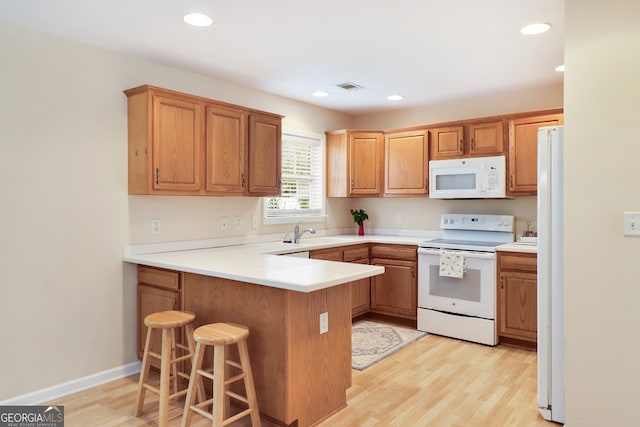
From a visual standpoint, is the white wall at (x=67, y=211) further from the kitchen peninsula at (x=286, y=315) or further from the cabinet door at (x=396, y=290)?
the cabinet door at (x=396, y=290)

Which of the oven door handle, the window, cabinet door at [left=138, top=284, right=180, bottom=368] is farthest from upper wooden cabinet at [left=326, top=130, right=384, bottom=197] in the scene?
cabinet door at [left=138, top=284, right=180, bottom=368]

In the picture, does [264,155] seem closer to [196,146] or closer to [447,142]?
[196,146]

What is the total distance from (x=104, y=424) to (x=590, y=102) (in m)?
3.18

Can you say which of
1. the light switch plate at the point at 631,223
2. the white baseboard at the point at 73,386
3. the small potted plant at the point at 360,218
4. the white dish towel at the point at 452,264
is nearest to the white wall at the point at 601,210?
the light switch plate at the point at 631,223

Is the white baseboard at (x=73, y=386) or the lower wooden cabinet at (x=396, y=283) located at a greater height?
the lower wooden cabinet at (x=396, y=283)

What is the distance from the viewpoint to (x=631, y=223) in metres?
2.03

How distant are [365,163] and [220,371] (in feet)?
10.6

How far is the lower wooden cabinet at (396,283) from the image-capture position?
4.28 meters

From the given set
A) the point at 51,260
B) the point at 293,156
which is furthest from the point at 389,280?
the point at 51,260

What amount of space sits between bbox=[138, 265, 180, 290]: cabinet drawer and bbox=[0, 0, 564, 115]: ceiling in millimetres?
1603

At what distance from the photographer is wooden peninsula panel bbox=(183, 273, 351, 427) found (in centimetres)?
225

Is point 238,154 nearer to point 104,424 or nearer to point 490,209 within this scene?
point 104,424

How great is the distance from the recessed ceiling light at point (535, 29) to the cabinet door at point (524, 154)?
1.24 meters

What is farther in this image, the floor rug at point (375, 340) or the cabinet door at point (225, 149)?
the floor rug at point (375, 340)
